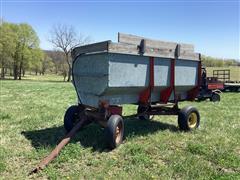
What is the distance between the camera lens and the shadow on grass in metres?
6.08

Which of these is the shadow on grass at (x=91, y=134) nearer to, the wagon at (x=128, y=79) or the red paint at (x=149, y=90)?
the wagon at (x=128, y=79)

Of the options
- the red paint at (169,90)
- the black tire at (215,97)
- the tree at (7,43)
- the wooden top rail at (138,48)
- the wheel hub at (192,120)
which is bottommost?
the wheel hub at (192,120)

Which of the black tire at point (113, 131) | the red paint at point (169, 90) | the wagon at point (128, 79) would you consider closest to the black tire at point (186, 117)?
the wagon at point (128, 79)

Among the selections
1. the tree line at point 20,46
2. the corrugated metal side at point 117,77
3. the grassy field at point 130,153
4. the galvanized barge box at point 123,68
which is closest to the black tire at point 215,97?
the grassy field at point 130,153

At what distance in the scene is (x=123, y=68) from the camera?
611 cm

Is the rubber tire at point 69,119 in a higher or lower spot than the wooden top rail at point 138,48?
lower

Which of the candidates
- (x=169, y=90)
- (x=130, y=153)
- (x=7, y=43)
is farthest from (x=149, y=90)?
(x=7, y=43)

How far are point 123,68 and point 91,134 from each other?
182cm

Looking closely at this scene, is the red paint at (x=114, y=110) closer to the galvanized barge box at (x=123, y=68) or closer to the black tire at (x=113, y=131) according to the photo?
the galvanized barge box at (x=123, y=68)

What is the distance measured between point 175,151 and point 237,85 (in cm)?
1981

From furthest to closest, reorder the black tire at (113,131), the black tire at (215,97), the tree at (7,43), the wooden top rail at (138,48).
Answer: the tree at (7,43) < the black tire at (215,97) < the wooden top rail at (138,48) < the black tire at (113,131)

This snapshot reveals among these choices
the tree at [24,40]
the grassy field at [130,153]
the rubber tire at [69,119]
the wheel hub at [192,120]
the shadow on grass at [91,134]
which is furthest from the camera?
the tree at [24,40]

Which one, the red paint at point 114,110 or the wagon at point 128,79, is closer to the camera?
the wagon at point 128,79

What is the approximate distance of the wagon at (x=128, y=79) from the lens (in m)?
5.96
